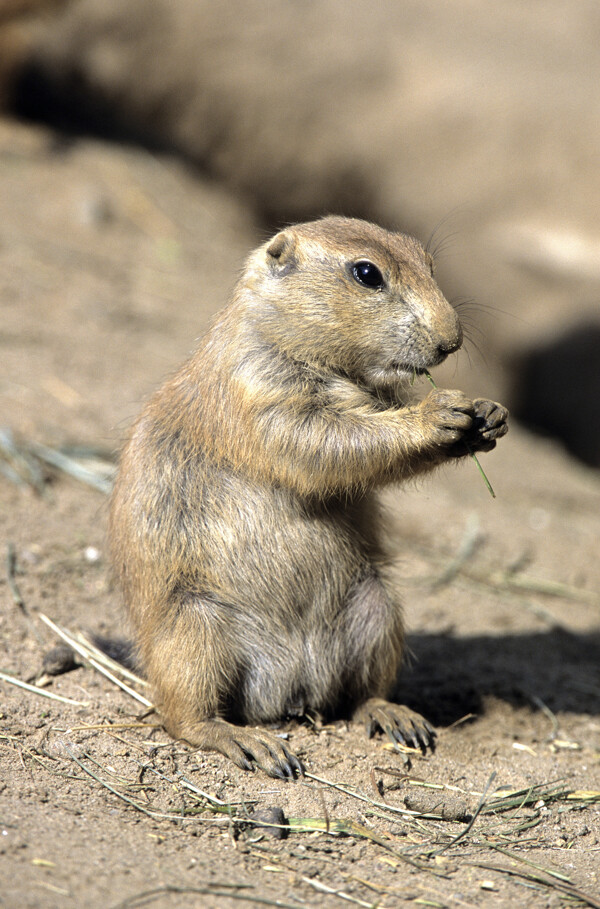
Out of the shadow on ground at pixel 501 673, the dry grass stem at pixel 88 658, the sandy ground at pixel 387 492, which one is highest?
the sandy ground at pixel 387 492

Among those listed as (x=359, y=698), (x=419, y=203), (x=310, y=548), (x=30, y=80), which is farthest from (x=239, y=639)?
(x=30, y=80)

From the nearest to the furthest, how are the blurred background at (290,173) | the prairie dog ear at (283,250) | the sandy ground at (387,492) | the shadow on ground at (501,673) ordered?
1. the sandy ground at (387,492)
2. the prairie dog ear at (283,250)
3. the shadow on ground at (501,673)
4. the blurred background at (290,173)

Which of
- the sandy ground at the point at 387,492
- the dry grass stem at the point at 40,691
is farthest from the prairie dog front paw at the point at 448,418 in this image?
the dry grass stem at the point at 40,691

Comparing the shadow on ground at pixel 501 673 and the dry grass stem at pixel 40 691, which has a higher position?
the shadow on ground at pixel 501 673

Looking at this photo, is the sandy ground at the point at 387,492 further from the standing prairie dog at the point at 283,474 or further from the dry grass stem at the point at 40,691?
the standing prairie dog at the point at 283,474

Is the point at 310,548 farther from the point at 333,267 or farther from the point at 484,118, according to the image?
the point at 484,118

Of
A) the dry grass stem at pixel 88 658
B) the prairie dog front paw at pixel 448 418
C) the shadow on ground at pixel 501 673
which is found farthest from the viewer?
the shadow on ground at pixel 501 673

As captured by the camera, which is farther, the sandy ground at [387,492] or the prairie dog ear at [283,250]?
the prairie dog ear at [283,250]

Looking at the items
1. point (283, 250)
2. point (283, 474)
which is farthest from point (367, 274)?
point (283, 474)

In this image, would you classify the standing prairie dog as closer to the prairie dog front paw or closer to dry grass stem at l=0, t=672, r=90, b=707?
the prairie dog front paw

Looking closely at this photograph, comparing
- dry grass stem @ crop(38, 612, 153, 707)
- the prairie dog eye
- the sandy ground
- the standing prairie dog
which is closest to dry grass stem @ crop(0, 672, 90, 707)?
the sandy ground
